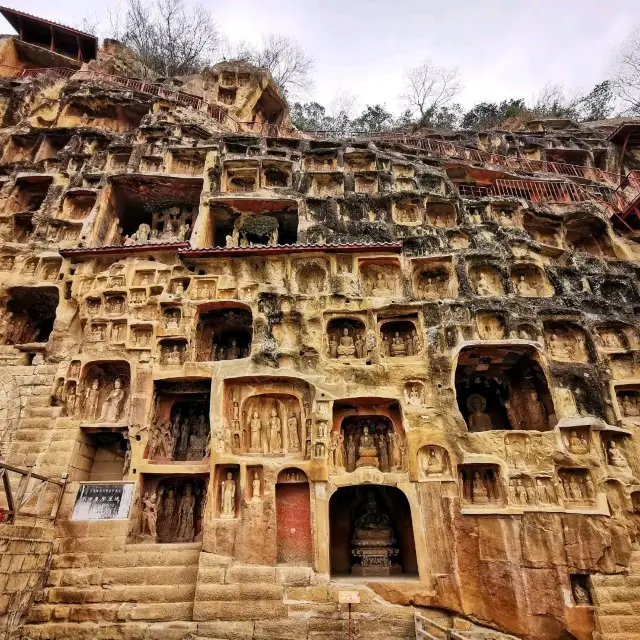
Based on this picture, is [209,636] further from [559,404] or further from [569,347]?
[569,347]

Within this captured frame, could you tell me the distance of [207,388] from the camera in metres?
14.2

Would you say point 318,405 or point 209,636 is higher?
point 318,405

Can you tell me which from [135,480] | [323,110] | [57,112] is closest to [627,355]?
[135,480]

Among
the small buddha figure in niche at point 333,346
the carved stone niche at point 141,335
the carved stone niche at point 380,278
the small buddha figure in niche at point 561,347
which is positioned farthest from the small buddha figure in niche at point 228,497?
the small buddha figure in niche at point 561,347

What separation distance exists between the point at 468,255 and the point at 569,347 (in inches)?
180

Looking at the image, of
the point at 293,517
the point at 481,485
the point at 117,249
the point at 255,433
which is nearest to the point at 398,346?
the point at 481,485

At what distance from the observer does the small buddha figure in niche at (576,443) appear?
1220 centimetres

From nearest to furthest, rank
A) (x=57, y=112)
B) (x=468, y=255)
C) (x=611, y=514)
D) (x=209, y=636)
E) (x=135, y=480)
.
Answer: (x=209, y=636) → (x=611, y=514) → (x=135, y=480) → (x=468, y=255) → (x=57, y=112)

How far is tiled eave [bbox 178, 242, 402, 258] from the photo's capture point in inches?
607

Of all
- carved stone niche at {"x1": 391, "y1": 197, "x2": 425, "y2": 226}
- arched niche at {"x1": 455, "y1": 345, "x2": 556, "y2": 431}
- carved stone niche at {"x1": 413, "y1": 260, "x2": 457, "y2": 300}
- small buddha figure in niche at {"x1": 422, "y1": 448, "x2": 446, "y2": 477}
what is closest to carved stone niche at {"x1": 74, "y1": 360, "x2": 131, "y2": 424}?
small buddha figure in niche at {"x1": 422, "y1": 448, "x2": 446, "y2": 477}

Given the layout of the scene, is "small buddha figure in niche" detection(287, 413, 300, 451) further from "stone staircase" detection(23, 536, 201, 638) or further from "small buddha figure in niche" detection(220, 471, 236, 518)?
"stone staircase" detection(23, 536, 201, 638)

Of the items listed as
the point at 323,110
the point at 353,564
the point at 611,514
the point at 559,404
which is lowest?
the point at 353,564

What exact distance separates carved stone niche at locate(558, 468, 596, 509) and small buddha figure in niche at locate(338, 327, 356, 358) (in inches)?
267

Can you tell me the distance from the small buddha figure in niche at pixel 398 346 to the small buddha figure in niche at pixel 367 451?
273cm
